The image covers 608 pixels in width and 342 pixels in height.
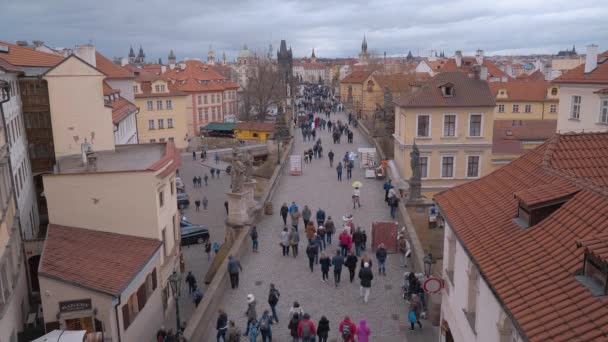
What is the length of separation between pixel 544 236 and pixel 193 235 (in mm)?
23423

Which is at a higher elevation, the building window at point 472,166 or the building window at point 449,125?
the building window at point 449,125

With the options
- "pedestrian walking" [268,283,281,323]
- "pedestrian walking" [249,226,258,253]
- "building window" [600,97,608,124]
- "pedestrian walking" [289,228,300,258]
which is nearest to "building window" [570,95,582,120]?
"building window" [600,97,608,124]

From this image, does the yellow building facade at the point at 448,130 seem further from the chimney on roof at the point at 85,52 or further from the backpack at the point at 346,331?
the backpack at the point at 346,331

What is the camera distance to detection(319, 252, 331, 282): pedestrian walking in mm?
16234

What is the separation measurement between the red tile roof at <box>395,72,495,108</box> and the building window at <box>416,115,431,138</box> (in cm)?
74

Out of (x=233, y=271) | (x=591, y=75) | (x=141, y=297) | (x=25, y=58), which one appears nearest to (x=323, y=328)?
(x=233, y=271)

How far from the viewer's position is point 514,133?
46.0 metres

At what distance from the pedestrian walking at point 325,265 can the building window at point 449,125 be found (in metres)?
19.5

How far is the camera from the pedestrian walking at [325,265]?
16234mm

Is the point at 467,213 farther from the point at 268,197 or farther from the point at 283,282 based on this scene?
the point at 268,197

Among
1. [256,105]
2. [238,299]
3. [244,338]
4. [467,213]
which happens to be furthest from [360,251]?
[256,105]

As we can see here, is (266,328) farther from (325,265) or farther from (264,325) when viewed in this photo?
(325,265)

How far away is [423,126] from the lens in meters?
33.6

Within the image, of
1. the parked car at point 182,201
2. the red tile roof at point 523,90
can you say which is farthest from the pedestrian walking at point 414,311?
the red tile roof at point 523,90
